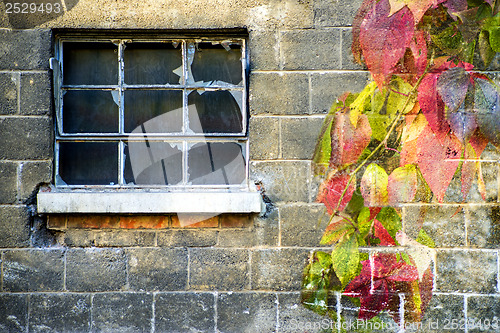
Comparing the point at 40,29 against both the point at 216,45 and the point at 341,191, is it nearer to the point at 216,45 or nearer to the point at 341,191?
the point at 216,45

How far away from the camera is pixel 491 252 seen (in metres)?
2.57

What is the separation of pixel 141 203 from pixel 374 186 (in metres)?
1.29

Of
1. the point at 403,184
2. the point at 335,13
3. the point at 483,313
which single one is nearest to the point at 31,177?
the point at 335,13

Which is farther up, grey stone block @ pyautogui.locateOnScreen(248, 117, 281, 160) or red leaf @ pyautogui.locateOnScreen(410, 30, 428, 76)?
red leaf @ pyautogui.locateOnScreen(410, 30, 428, 76)

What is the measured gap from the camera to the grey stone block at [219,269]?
2.60m

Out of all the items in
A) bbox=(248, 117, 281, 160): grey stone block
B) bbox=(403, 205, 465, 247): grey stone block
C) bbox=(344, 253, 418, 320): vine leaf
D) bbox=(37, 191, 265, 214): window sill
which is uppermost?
A: bbox=(248, 117, 281, 160): grey stone block

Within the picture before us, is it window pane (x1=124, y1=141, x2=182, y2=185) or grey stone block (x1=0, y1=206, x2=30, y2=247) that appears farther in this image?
window pane (x1=124, y1=141, x2=182, y2=185)

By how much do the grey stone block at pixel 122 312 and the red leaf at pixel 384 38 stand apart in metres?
1.80

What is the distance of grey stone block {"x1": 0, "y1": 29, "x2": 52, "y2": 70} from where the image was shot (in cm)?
260

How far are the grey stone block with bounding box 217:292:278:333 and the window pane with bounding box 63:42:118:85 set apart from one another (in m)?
1.46

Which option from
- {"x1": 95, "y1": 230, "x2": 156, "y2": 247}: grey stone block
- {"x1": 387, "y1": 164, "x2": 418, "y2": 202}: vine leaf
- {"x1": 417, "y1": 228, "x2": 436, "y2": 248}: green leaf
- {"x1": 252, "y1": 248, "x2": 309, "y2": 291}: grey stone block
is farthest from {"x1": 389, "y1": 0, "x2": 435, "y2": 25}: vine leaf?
{"x1": 95, "y1": 230, "x2": 156, "y2": 247}: grey stone block

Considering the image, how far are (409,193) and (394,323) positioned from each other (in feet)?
2.42

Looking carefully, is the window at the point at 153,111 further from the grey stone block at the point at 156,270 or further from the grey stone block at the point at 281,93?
the grey stone block at the point at 156,270

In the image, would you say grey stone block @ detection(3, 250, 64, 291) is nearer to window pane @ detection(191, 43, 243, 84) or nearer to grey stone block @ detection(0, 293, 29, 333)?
grey stone block @ detection(0, 293, 29, 333)
